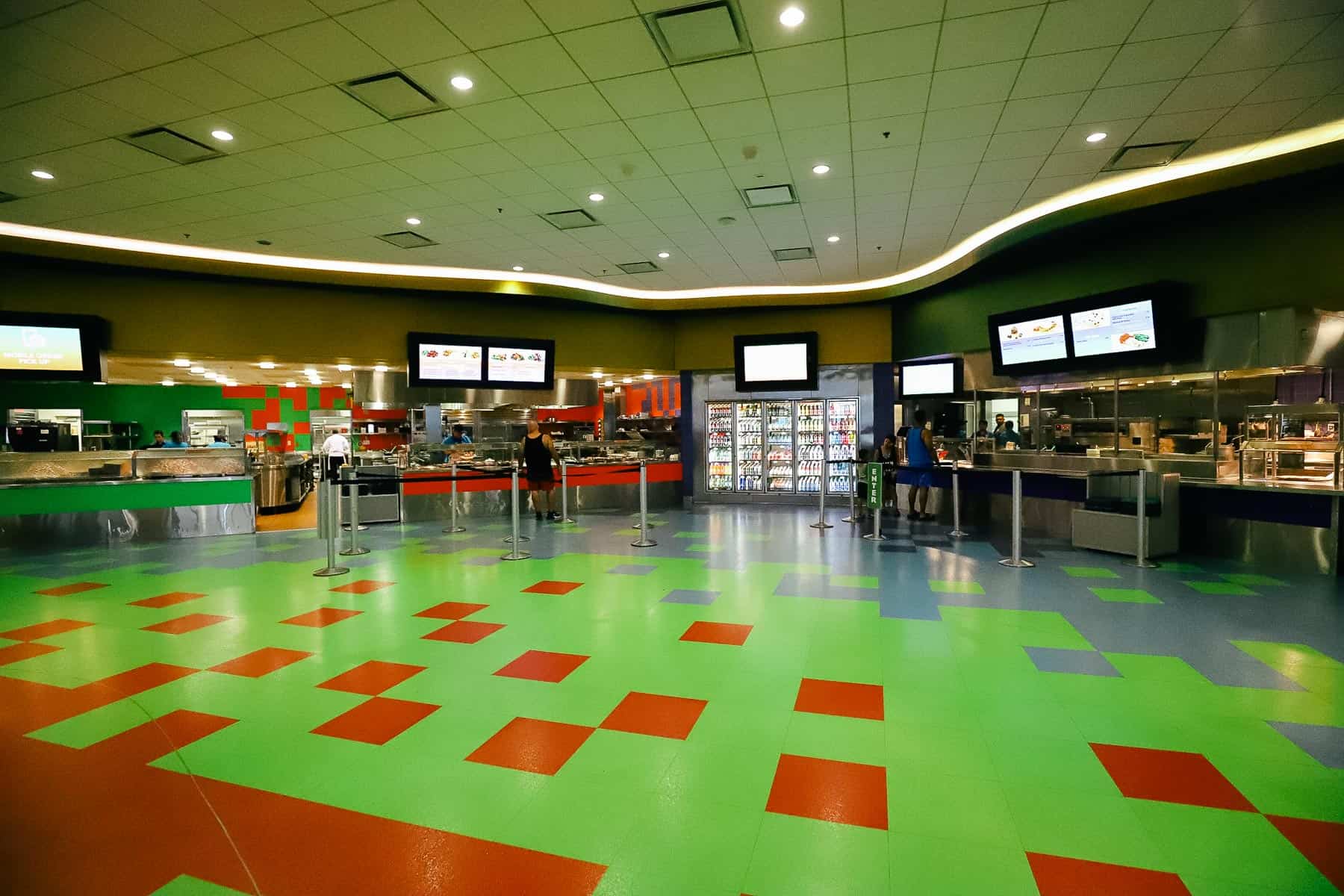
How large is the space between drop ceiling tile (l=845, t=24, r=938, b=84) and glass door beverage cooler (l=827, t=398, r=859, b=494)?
301 inches

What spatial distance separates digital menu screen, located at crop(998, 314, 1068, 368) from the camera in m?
7.61

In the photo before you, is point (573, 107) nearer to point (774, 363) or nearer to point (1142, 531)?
point (1142, 531)

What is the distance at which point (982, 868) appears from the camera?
1886 millimetres

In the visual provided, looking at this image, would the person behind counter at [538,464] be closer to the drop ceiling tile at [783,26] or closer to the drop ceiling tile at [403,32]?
the drop ceiling tile at [403,32]

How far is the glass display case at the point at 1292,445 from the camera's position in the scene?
18.5ft

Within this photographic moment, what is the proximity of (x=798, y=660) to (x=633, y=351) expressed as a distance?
8.72m

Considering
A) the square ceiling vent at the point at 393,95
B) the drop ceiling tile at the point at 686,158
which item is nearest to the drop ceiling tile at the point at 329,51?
the square ceiling vent at the point at 393,95

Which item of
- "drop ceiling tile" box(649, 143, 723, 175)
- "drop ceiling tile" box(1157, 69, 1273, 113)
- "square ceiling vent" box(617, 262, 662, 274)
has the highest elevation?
"square ceiling vent" box(617, 262, 662, 274)

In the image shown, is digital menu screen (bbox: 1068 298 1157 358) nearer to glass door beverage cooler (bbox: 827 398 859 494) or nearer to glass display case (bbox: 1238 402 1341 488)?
glass display case (bbox: 1238 402 1341 488)

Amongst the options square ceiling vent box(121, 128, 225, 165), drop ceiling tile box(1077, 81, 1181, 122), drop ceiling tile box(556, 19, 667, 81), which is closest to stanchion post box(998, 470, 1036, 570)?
drop ceiling tile box(1077, 81, 1181, 122)

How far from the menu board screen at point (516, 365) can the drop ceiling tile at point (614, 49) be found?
6.19m

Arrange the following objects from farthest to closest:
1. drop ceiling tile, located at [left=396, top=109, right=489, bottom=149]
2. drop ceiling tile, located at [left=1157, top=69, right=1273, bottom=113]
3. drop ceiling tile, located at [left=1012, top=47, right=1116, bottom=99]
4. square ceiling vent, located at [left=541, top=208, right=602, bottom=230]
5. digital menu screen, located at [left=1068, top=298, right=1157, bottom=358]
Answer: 1. square ceiling vent, located at [left=541, top=208, right=602, bottom=230]
2. digital menu screen, located at [left=1068, top=298, right=1157, bottom=358]
3. drop ceiling tile, located at [left=396, top=109, right=489, bottom=149]
4. drop ceiling tile, located at [left=1157, top=69, right=1273, bottom=113]
5. drop ceiling tile, located at [left=1012, top=47, right=1116, bottom=99]

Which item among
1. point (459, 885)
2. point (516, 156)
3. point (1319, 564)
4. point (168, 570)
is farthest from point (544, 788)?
point (1319, 564)

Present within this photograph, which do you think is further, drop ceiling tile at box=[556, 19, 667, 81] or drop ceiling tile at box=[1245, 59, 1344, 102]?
drop ceiling tile at box=[1245, 59, 1344, 102]
